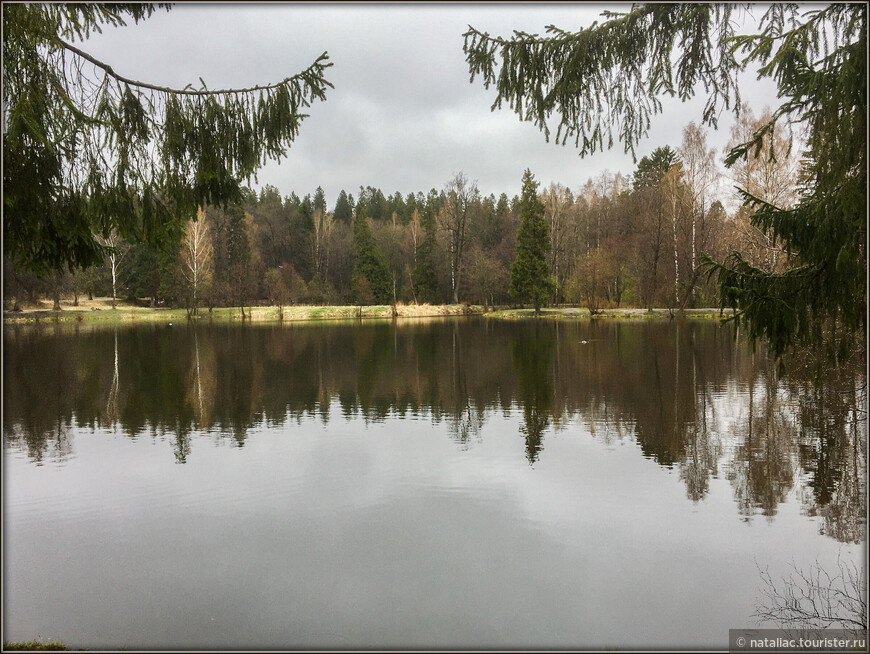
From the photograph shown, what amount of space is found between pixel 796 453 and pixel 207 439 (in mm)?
8301

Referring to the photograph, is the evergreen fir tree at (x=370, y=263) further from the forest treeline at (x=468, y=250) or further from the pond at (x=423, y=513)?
the pond at (x=423, y=513)

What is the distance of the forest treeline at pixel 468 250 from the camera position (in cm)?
3559

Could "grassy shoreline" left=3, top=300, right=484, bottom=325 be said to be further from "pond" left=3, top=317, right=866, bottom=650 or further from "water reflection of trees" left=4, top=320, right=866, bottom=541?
"pond" left=3, top=317, right=866, bottom=650

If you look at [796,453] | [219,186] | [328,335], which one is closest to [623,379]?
[796,453]

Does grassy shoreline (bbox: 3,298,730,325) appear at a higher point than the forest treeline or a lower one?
lower

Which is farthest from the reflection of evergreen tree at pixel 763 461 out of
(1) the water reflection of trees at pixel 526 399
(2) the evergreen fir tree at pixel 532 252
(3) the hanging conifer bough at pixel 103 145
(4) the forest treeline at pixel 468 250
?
(2) the evergreen fir tree at pixel 532 252

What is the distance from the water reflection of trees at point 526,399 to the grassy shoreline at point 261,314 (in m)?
23.0

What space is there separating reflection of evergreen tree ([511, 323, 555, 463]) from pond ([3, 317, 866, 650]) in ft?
0.35

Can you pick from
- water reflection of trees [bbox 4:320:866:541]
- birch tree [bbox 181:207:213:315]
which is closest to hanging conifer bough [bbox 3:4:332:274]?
water reflection of trees [bbox 4:320:866:541]

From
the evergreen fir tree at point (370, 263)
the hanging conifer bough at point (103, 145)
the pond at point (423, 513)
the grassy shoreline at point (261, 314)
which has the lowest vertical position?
the pond at point (423, 513)

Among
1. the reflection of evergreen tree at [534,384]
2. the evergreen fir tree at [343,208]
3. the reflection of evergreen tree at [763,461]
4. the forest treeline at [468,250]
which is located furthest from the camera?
the evergreen fir tree at [343,208]

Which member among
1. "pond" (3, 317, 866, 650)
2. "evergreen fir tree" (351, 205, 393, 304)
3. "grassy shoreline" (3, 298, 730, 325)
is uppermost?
"evergreen fir tree" (351, 205, 393, 304)

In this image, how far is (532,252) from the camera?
4806 centimetres

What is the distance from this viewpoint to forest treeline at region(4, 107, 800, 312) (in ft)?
117
